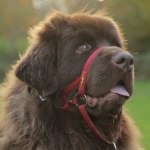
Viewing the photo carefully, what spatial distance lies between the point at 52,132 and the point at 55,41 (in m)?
0.95

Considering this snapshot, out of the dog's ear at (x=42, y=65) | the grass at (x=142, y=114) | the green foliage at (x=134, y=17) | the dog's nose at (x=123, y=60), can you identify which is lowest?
the green foliage at (x=134, y=17)

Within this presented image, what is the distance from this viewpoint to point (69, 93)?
3.86 m

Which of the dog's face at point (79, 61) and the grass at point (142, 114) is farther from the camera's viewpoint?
the grass at point (142, 114)

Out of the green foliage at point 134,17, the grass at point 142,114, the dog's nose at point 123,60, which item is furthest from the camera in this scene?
the green foliage at point 134,17

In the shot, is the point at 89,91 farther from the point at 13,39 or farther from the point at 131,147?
the point at 13,39

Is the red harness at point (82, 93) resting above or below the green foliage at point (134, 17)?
above

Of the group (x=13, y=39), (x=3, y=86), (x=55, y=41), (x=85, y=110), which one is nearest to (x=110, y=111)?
(x=85, y=110)

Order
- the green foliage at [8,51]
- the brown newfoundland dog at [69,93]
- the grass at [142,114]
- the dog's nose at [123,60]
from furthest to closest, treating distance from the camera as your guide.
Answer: the green foliage at [8,51], the grass at [142,114], the brown newfoundland dog at [69,93], the dog's nose at [123,60]

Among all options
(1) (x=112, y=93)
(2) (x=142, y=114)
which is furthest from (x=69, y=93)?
(2) (x=142, y=114)

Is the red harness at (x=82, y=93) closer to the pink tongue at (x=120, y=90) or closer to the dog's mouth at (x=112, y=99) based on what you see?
the dog's mouth at (x=112, y=99)

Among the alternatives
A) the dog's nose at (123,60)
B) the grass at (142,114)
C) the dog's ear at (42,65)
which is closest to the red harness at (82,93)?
the dog's ear at (42,65)

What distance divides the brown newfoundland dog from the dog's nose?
0.01 m

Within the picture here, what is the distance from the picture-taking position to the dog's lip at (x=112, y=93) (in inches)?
144

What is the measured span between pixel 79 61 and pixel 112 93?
1.65 feet
